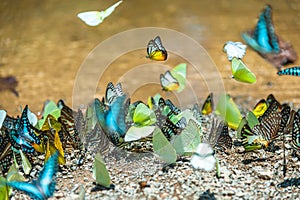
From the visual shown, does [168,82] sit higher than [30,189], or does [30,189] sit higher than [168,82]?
[168,82]

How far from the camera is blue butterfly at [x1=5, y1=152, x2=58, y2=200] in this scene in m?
1.14

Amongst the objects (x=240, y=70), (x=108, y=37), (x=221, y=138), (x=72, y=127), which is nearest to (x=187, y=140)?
(x=221, y=138)

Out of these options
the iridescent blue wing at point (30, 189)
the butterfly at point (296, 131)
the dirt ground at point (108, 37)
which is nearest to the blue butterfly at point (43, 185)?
the iridescent blue wing at point (30, 189)

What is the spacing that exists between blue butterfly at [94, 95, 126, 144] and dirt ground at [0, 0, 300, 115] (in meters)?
0.89

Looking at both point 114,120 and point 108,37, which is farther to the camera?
point 108,37

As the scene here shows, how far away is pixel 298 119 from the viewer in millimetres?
1296

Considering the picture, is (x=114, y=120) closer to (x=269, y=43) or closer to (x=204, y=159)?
(x=204, y=159)

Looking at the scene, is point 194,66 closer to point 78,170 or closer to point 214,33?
point 214,33

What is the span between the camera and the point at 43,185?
1.14 meters

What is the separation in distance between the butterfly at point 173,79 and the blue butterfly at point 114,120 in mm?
344

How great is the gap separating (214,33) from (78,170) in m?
1.54

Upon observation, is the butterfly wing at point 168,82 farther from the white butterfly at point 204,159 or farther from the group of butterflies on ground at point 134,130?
the white butterfly at point 204,159

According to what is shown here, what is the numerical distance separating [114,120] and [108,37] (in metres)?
1.56

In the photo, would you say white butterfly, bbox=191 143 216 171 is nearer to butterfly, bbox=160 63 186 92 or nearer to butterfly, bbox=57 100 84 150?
butterfly, bbox=57 100 84 150
